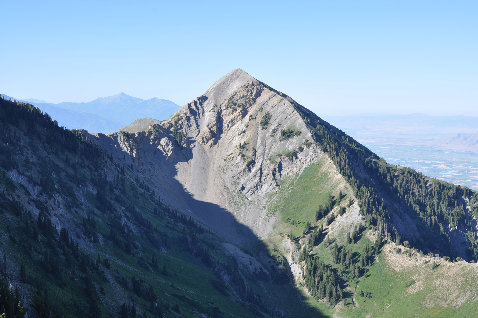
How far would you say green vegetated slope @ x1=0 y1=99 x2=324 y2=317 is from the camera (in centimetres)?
7344

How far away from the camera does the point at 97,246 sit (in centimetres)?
11825

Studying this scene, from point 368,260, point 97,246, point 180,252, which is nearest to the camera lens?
point 97,246

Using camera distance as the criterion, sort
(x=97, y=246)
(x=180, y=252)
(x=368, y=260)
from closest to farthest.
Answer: (x=97, y=246) → (x=368, y=260) → (x=180, y=252)

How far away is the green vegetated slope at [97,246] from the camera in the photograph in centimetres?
7344

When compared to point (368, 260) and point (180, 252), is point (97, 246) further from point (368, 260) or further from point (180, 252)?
point (368, 260)

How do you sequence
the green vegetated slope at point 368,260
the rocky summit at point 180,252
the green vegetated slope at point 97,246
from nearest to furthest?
the green vegetated slope at point 97,246
the rocky summit at point 180,252
the green vegetated slope at point 368,260

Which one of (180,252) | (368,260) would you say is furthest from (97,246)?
(368,260)

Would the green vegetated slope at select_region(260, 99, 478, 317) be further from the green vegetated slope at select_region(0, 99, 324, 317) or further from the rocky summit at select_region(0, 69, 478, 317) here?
the green vegetated slope at select_region(0, 99, 324, 317)

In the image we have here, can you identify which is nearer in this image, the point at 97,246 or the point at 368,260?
the point at 97,246

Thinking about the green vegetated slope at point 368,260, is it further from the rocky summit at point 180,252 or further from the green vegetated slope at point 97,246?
the green vegetated slope at point 97,246

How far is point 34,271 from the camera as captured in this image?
229 feet

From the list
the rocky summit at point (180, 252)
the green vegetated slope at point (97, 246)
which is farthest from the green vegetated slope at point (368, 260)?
the green vegetated slope at point (97, 246)

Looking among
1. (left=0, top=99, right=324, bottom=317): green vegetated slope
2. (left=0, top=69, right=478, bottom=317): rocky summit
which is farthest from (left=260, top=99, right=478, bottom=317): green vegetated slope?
(left=0, top=99, right=324, bottom=317): green vegetated slope

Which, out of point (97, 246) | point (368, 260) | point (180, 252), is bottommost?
point (368, 260)
